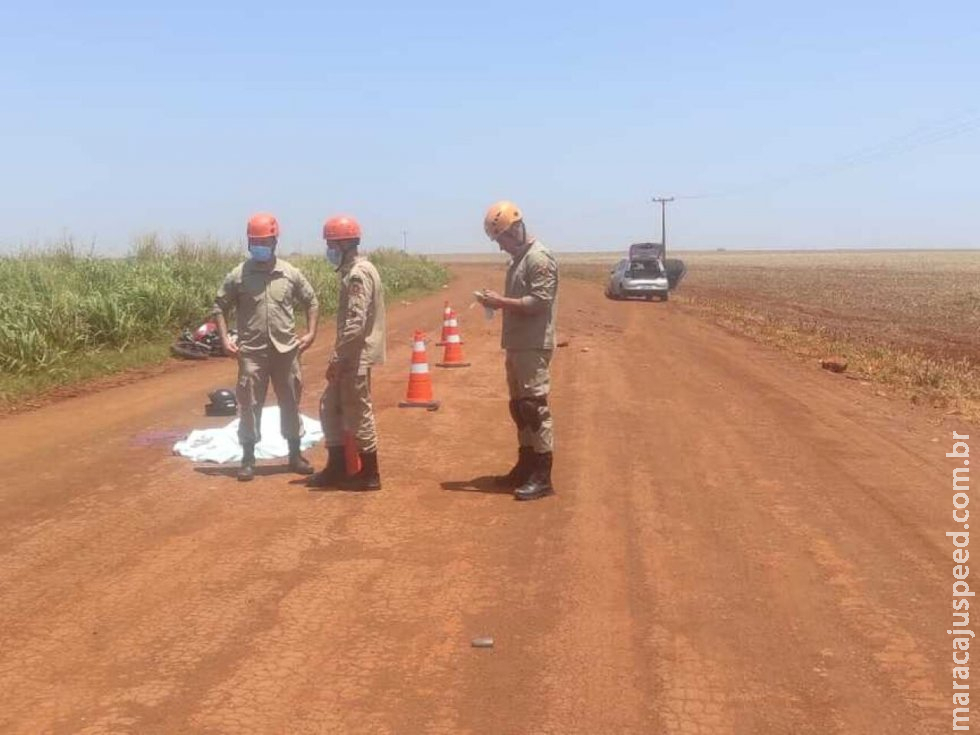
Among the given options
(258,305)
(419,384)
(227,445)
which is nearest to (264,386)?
(258,305)

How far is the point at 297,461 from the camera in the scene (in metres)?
7.98

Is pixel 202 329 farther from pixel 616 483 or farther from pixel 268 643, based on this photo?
pixel 268 643

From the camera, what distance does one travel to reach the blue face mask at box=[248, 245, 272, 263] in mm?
7520

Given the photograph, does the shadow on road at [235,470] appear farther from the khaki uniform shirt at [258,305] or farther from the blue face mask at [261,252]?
the blue face mask at [261,252]

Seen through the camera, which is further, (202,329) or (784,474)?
(202,329)

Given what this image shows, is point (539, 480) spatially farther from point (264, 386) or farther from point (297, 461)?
point (264, 386)

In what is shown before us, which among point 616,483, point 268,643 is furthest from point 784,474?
point 268,643

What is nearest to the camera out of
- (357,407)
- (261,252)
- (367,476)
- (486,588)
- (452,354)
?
(486,588)

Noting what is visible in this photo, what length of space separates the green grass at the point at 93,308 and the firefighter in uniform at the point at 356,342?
19.3 feet

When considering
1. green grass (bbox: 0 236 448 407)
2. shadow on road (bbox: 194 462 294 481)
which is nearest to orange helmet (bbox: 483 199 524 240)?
shadow on road (bbox: 194 462 294 481)

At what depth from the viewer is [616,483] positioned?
7.56 meters

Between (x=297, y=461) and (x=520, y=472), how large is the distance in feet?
5.87

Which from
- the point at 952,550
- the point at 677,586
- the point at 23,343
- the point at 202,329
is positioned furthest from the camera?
the point at 202,329

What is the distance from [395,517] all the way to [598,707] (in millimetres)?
2855
